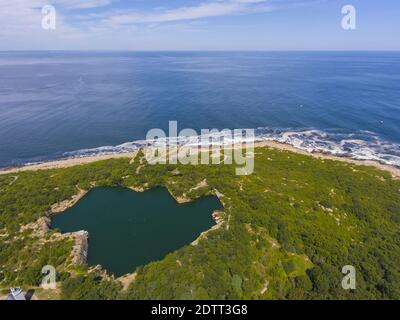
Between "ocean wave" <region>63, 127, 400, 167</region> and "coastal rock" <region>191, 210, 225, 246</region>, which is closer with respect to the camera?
"coastal rock" <region>191, 210, 225, 246</region>

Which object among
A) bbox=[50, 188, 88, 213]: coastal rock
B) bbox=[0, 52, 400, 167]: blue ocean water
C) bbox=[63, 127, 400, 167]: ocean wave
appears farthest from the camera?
bbox=[0, 52, 400, 167]: blue ocean water

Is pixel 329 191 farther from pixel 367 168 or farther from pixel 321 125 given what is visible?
pixel 321 125

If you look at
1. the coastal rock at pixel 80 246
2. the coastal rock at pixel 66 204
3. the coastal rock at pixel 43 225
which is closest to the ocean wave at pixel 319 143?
the coastal rock at pixel 66 204

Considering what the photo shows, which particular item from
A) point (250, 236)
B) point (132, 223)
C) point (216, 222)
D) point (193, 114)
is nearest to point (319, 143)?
point (193, 114)

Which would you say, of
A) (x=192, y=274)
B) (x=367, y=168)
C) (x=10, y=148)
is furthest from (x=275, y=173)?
(x=10, y=148)

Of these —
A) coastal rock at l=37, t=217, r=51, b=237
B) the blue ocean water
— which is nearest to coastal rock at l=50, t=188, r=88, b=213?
coastal rock at l=37, t=217, r=51, b=237

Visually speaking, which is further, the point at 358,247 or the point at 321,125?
the point at 321,125

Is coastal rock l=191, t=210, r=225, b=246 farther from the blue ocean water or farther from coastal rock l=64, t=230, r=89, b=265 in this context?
the blue ocean water
